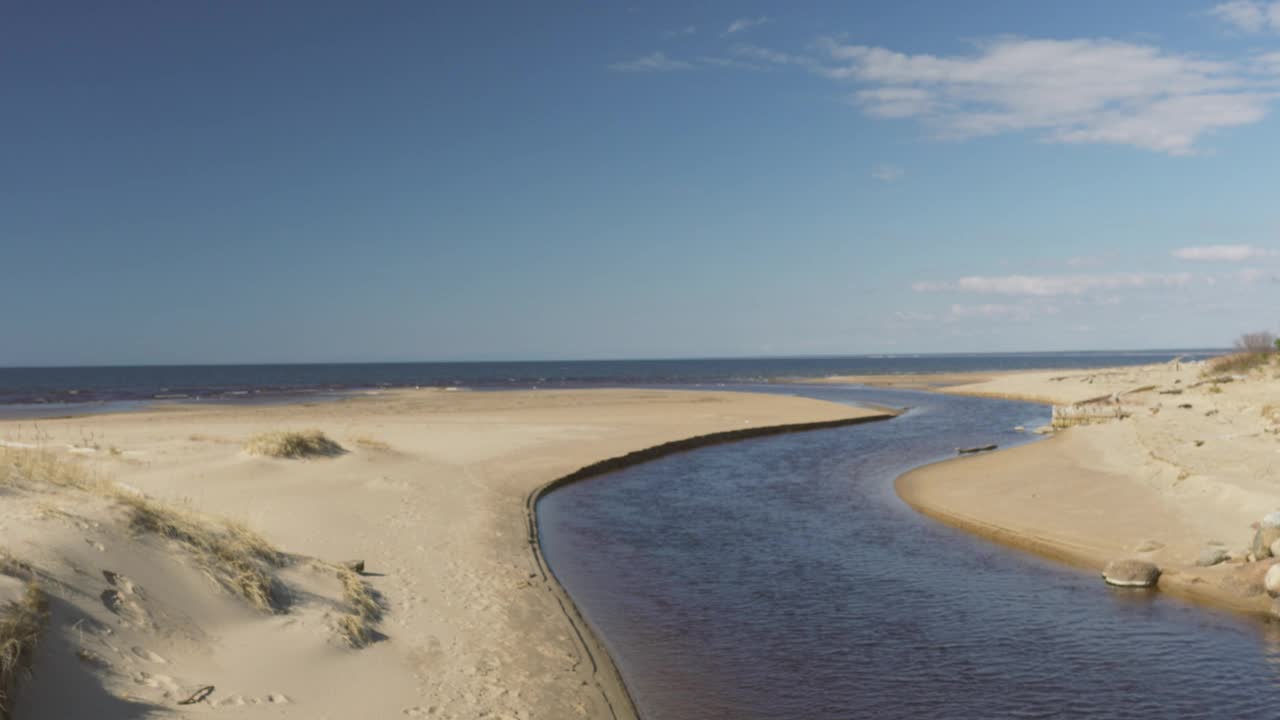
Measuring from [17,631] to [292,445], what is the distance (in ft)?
65.2

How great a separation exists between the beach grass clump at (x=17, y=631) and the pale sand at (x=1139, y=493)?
18545 millimetres

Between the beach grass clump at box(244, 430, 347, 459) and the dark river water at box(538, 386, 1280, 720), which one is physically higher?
the beach grass clump at box(244, 430, 347, 459)

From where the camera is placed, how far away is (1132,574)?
16219 mm

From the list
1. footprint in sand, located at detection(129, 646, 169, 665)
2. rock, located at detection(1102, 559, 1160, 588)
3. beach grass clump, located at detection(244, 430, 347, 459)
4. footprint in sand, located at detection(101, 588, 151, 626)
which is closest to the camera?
footprint in sand, located at detection(129, 646, 169, 665)

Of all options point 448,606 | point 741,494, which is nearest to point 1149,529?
point 741,494

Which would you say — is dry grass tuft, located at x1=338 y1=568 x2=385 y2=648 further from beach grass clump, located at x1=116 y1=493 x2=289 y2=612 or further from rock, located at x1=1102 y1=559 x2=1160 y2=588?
rock, located at x1=1102 y1=559 x2=1160 y2=588

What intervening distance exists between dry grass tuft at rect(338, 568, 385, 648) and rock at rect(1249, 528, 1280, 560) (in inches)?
664

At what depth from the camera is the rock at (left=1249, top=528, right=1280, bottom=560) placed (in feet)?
51.1

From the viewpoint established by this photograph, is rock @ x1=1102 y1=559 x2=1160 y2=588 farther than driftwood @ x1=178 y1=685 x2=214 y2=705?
Yes

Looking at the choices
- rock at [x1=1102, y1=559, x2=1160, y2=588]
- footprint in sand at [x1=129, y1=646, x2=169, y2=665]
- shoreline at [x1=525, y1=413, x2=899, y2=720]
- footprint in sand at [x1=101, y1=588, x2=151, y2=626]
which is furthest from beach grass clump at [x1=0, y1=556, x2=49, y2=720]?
rock at [x1=1102, y1=559, x2=1160, y2=588]

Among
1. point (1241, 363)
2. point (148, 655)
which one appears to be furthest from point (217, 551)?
point (1241, 363)

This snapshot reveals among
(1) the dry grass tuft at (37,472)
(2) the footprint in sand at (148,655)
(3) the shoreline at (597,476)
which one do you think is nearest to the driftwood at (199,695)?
(2) the footprint in sand at (148,655)

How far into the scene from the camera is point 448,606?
13375 mm

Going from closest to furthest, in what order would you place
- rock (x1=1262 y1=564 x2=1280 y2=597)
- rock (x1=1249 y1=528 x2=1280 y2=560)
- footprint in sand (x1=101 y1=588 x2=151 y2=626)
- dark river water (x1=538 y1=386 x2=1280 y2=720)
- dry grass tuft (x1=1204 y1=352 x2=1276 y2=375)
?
1. footprint in sand (x1=101 y1=588 x2=151 y2=626)
2. dark river water (x1=538 y1=386 x2=1280 y2=720)
3. rock (x1=1262 y1=564 x2=1280 y2=597)
4. rock (x1=1249 y1=528 x2=1280 y2=560)
5. dry grass tuft (x1=1204 y1=352 x2=1276 y2=375)
